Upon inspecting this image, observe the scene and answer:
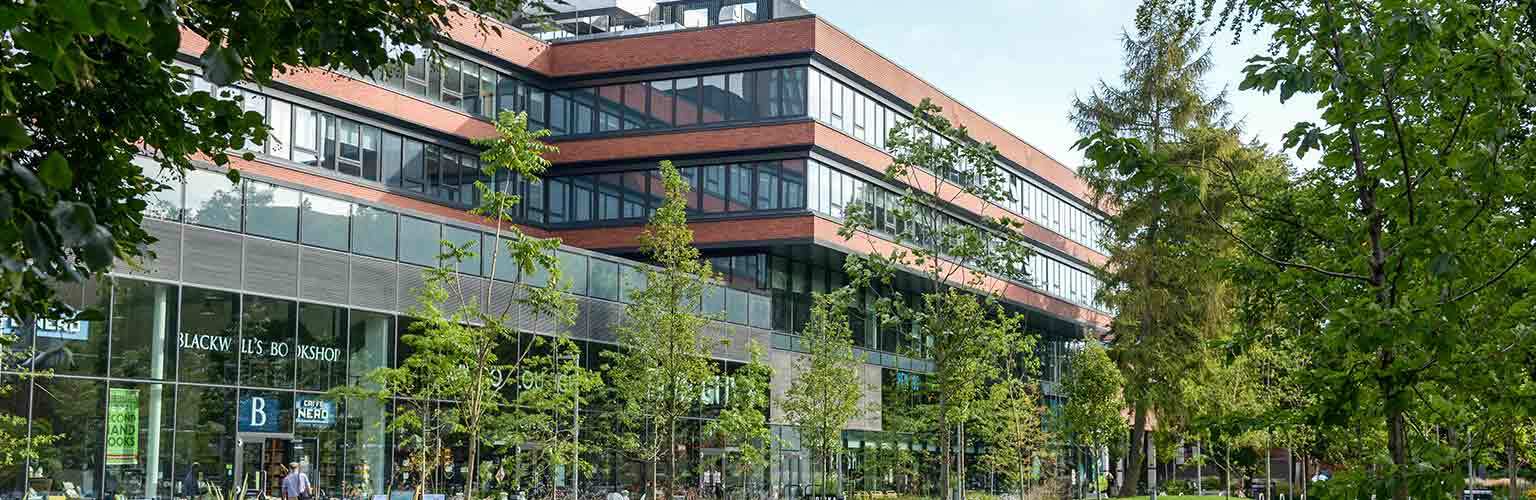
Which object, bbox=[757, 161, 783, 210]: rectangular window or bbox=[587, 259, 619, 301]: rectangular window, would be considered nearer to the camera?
→ bbox=[587, 259, 619, 301]: rectangular window

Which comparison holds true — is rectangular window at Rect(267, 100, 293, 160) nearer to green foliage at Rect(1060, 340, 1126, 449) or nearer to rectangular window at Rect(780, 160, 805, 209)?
rectangular window at Rect(780, 160, 805, 209)

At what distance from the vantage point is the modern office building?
1193 inches

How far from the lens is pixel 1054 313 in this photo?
69875mm

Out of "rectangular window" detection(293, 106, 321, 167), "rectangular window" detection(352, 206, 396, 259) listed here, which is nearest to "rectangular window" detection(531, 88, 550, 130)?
"rectangular window" detection(293, 106, 321, 167)

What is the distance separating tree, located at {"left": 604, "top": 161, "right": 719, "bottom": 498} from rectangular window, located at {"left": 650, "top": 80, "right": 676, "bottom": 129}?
14299mm

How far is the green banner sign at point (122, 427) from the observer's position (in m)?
29.8

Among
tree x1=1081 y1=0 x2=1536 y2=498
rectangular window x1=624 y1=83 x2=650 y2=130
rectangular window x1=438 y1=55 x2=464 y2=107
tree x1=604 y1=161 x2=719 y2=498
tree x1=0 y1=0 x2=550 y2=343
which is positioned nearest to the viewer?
tree x1=0 y1=0 x2=550 y2=343

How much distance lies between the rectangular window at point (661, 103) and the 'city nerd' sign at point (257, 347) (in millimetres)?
18683

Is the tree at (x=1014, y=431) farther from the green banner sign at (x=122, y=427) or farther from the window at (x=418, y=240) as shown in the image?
the green banner sign at (x=122, y=427)

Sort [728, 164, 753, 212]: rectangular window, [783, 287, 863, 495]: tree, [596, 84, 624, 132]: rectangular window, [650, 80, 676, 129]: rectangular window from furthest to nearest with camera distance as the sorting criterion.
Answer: [596, 84, 624, 132]: rectangular window → [650, 80, 676, 129]: rectangular window → [728, 164, 753, 212]: rectangular window → [783, 287, 863, 495]: tree

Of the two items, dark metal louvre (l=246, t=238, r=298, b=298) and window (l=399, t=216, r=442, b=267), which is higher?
window (l=399, t=216, r=442, b=267)

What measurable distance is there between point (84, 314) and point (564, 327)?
3282 cm

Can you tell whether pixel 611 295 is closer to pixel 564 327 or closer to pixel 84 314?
pixel 564 327

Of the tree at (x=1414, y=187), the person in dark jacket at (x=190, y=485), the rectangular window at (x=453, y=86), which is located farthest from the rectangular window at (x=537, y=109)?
the tree at (x=1414, y=187)
